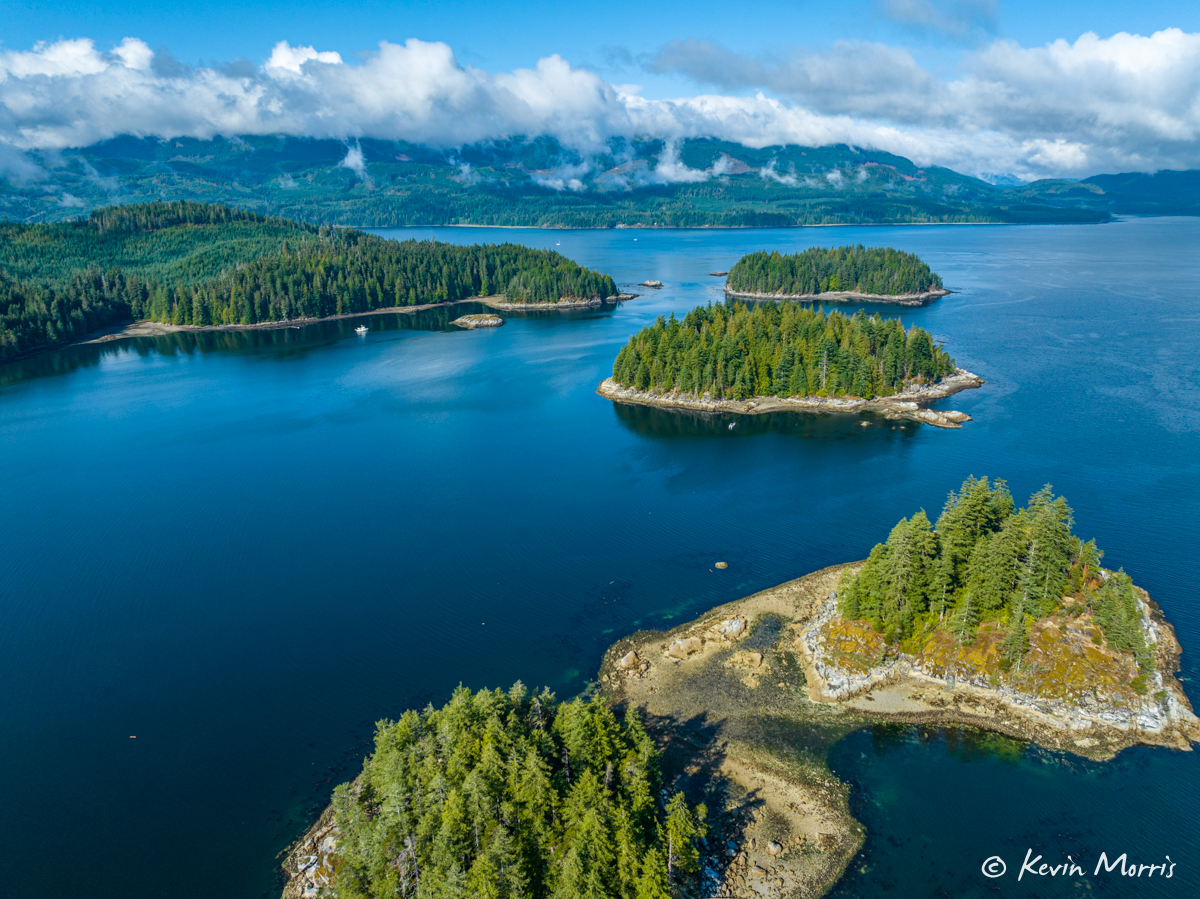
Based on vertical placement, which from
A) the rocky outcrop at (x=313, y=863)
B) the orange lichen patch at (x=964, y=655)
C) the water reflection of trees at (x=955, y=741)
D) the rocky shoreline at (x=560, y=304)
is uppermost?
the rocky shoreline at (x=560, y=304)

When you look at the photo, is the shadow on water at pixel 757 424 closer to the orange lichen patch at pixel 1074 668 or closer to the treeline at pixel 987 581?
the treeline at pixel 987 581

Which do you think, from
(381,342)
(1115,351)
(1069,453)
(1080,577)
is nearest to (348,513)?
Answer: (1080,577)

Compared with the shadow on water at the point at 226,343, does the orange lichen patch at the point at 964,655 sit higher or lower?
lower

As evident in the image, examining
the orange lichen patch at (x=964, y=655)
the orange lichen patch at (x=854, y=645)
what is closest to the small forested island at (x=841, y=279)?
the orange lichen patch at (x=854, y=645)

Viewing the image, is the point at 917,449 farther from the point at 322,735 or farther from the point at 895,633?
the point at 322,735

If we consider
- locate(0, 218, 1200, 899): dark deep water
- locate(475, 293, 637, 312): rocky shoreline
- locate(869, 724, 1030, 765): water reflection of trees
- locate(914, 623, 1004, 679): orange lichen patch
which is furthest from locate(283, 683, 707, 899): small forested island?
locate(475, 293, 637, 312): rocky shoreline

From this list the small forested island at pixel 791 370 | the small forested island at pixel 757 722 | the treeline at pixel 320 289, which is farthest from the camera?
the treeline at pixel 320 289
